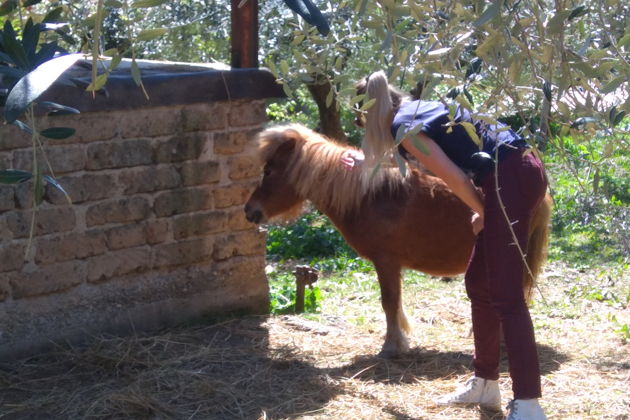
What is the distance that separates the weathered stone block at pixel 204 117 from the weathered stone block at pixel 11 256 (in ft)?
4.46

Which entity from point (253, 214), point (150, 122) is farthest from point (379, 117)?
point (150, 122)

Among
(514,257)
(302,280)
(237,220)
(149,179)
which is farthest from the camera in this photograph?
(302,280)

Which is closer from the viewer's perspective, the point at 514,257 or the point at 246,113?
the point at 514,257

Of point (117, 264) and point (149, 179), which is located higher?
point (149, 179)

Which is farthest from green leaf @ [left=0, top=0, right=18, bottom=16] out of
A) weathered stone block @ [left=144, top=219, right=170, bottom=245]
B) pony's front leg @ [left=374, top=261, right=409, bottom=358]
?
pony's front leg @ [left=374, top=261, right=409, bottom=358]

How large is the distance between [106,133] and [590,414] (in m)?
3.31

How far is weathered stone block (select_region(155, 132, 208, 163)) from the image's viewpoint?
5.64 meters

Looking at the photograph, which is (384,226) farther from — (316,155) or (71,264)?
(71,264)

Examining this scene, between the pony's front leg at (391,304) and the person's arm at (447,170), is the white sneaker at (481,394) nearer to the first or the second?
the pony's front leg at (391,304)

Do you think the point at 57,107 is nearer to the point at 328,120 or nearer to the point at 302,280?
the point at 302,280

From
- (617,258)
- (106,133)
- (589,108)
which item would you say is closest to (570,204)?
(617,258)

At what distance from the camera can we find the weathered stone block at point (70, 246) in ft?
16.9

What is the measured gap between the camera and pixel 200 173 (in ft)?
19.1

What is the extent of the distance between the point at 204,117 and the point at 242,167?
0.47 metres
